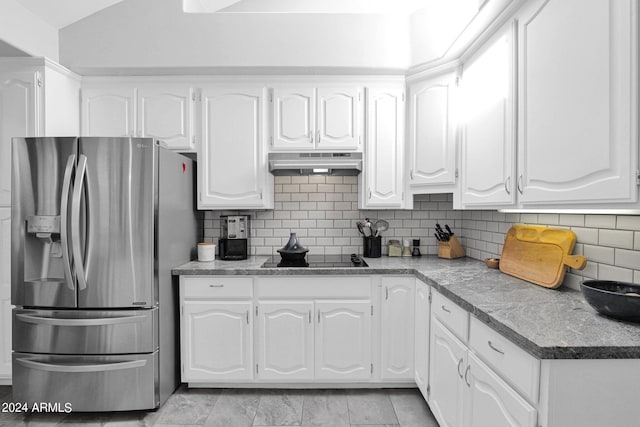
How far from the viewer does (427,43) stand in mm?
2402

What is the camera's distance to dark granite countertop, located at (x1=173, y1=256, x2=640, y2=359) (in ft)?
3.34

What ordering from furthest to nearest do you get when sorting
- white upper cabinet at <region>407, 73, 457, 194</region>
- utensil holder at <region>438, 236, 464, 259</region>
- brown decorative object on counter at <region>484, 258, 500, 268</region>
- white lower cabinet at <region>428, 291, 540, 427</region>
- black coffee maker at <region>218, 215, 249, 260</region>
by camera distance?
utensil holder at <region>438, 236, 464, 259</region>
black coffee maker at <region>218, 215, 249, 260</region>
white upper cabinet at <region>407, 73, 457, 194</region>
brown decorative object on counter at <region>484, 258, 500, 268</region>
white lower cabinet at <region>428, 291, 540, 427</region>

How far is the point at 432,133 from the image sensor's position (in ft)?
8.20

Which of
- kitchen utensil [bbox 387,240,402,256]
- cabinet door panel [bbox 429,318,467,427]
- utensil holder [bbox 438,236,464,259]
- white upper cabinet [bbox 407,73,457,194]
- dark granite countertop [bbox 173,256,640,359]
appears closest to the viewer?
dark granite countertop [bbox 173,256,640,359]

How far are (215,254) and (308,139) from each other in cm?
123

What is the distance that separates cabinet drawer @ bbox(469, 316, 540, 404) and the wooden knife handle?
0.63 m

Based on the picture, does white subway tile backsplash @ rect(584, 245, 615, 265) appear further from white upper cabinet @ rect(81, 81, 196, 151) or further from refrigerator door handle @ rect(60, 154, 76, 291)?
refrigerator door handle @ rect(60, 154, 76, 291)

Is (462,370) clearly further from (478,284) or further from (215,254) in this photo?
(215,254)

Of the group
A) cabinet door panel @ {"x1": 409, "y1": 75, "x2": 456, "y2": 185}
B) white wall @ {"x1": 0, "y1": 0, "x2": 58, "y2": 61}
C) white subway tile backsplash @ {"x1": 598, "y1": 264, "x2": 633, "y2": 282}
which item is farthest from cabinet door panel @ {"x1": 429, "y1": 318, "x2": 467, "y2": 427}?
white wall @ {"x1": 0, "y1": 0, "x2": 58, "y2": 61}

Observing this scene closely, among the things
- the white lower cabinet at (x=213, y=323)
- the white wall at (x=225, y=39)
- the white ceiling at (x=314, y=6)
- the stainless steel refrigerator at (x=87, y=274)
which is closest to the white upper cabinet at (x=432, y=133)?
the white wall at (x=225, y=39)

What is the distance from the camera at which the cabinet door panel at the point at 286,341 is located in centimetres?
235

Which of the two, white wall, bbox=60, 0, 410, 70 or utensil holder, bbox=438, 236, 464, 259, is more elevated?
white wall, bbox=60, 0, 410, 70

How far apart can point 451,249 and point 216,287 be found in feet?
6.07

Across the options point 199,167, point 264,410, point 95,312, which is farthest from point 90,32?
point 264,410
